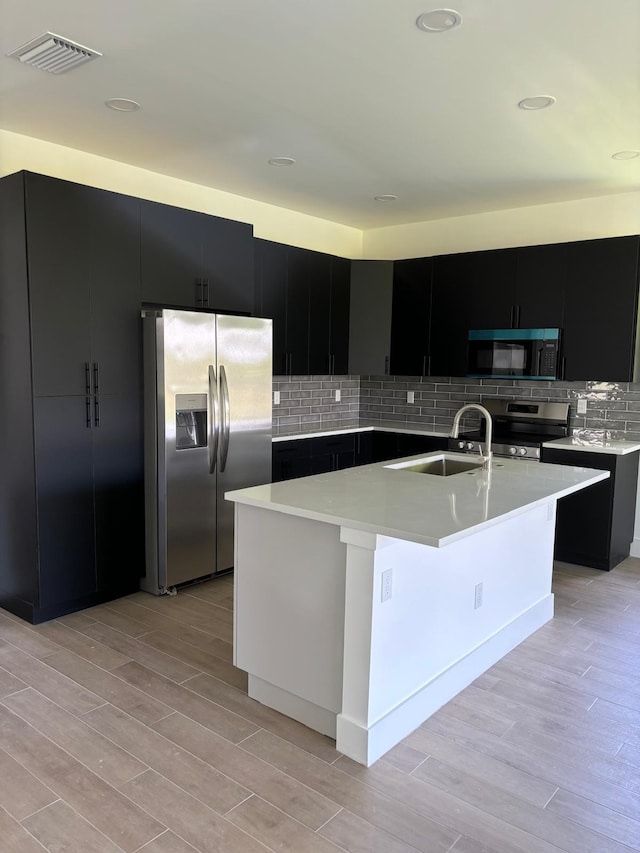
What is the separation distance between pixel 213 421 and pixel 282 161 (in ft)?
5.59

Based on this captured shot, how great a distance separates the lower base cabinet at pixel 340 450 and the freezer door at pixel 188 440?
2.74 feet

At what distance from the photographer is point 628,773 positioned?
2266 mm

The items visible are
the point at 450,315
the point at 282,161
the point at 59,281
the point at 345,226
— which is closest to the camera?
the point at 59,281

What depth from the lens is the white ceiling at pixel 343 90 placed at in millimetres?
2316

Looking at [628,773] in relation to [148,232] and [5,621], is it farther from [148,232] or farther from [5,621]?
[148,232]

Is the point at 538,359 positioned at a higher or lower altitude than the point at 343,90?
lower

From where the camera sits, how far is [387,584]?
2.31m

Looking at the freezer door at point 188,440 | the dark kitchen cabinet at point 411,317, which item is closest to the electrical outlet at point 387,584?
the freezer door at point 188,440

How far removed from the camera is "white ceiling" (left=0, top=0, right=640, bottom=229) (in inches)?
91.2

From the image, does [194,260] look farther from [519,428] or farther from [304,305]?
[519,428]

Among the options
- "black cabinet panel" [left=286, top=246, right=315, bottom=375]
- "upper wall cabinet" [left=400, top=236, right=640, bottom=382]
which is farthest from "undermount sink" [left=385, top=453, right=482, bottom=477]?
"black cabinet panel" [left=286, top=246, right=315, bottom=375]

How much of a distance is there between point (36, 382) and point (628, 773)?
124 inches

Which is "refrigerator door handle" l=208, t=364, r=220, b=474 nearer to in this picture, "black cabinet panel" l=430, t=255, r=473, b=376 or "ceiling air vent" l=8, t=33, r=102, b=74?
"ceiling air vent" l=8, t=33, r=102, b=74

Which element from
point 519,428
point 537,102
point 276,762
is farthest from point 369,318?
point 276,762
